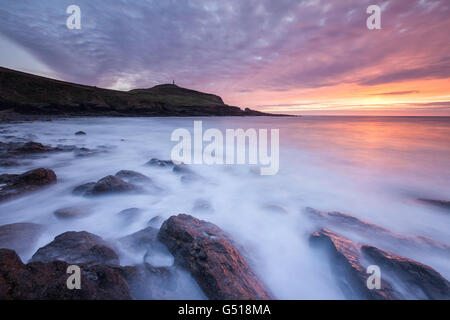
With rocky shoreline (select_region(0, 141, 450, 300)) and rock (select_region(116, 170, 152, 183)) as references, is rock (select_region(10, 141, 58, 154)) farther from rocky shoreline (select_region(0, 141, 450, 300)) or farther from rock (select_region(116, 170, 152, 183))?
rocky shoreline (select_region(0, 141, 450, 300))

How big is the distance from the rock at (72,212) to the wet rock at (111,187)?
439 mm

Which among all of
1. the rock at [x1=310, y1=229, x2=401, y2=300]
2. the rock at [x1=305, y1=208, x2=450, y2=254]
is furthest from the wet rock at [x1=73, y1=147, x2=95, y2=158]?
the rock at [x1=310, y1=229, x2=401, y2=300]

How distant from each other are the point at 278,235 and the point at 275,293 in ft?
3.26

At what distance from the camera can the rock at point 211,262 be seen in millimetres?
1631

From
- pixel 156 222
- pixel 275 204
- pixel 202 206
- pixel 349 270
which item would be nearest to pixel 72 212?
pixel 156 222

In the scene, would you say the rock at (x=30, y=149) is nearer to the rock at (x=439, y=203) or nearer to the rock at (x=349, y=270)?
Result: the rock at (x=349, y=270)

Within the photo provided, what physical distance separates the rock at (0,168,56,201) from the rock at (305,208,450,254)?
528 cm

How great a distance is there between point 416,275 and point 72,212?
4.59 meters

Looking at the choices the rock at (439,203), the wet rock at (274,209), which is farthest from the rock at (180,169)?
the rock at (439,203)

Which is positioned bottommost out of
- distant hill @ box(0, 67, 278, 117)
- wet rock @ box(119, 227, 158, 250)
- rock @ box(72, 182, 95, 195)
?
wet rock @ box(119, 227, 158, 250)

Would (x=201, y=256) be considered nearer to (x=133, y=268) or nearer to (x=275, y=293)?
(x=133, y=268)

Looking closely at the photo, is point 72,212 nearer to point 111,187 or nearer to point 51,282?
point 111,187

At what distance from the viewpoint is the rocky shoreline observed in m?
1.42

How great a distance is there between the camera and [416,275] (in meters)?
1.85
